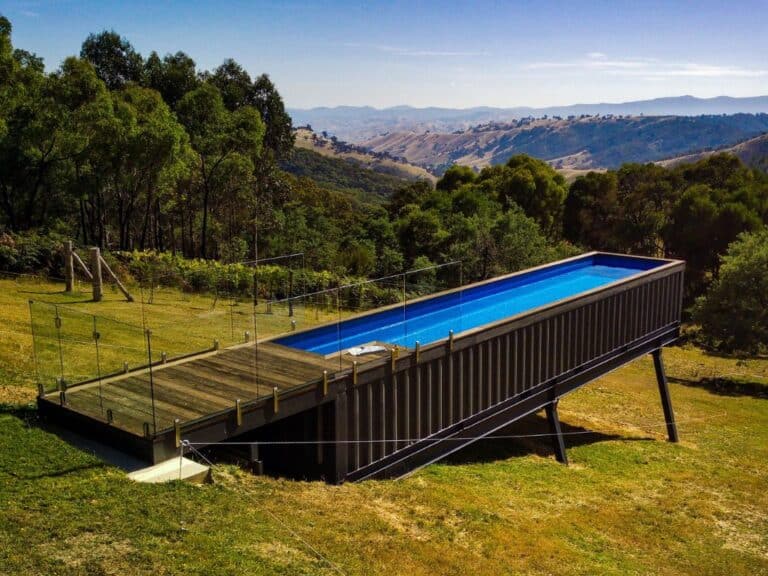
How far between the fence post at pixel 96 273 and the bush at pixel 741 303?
2933 cm

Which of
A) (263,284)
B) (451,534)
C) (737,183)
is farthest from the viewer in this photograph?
(737,183)

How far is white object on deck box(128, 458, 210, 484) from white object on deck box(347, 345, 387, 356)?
414 cm

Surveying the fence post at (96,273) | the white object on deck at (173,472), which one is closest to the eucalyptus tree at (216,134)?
the fence post at (96,273)

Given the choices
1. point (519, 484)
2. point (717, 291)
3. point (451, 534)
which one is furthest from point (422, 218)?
point (451, 534)

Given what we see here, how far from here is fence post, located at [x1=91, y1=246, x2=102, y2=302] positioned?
25297 millimetres

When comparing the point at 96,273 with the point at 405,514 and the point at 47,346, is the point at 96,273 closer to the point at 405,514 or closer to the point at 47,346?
the point at 47,346

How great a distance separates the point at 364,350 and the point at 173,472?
4884 millimetres

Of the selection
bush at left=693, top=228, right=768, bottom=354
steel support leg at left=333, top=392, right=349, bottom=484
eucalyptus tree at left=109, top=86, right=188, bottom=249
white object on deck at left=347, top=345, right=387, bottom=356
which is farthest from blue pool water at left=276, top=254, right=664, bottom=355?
eucalyptus tree at left=109, top=86, right=188, bottom=249

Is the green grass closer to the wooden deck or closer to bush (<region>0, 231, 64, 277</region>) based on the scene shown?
the wooden deck

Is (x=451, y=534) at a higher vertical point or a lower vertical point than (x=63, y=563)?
lower

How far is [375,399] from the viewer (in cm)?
1421

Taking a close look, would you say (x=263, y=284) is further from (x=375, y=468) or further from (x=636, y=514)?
(x=636, y=514)

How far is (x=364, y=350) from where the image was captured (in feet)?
47.6

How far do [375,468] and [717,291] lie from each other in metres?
27.5
